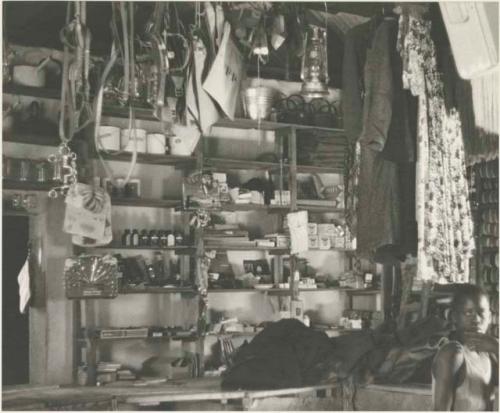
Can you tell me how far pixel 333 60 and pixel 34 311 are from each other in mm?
3868

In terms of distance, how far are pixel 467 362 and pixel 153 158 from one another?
13.0 ft

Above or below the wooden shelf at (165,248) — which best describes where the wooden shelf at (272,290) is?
below

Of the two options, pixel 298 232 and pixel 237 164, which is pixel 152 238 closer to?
pixel 237 164

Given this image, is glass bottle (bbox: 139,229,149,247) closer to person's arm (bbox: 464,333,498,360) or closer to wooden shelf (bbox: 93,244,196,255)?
wooden shelf (bbox: 93,244,196,255)

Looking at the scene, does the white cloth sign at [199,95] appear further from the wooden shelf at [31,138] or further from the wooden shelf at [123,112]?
the wooden shelf at [31,138]

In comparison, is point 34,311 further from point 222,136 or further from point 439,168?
point 439,168

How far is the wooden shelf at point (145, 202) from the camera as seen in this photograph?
248 inches

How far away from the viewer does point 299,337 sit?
15.4 feet

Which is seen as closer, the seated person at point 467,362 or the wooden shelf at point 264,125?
the seated person at point 467,362

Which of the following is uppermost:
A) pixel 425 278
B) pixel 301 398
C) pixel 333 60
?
pixel 333 60

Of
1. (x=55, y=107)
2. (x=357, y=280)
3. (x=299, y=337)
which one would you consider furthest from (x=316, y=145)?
(x=299, y=337)

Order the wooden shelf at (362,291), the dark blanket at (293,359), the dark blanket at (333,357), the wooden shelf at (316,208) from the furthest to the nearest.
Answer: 1. the wooden shelf at (362,291)
2. the wooden shelf at (316,208)
3. the dark blanket at (293,359)
4. the dark blanket at (333,357)

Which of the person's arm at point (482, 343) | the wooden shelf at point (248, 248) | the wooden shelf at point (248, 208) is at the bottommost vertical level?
the person's arm at point (482, 343)

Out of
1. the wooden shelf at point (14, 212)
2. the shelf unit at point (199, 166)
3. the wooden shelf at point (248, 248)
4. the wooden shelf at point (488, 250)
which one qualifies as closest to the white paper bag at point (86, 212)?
the shelf unit at point (199, 166)
